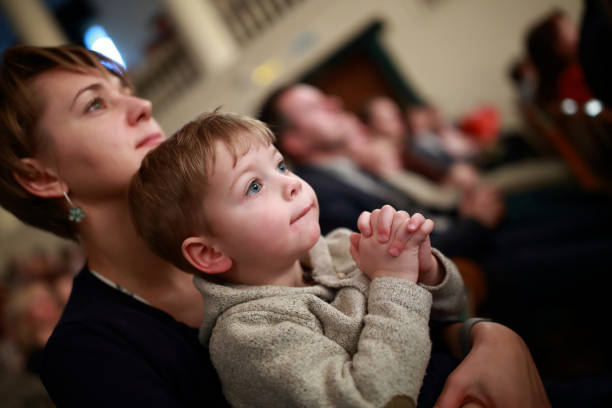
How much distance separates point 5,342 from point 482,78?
469 cm

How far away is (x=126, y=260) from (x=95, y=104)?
30 centimetres

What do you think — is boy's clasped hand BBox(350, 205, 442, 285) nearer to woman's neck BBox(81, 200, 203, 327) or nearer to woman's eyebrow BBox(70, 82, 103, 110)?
woman's neck BBox(81, 200, 203, 327)

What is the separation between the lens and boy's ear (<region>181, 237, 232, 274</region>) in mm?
599

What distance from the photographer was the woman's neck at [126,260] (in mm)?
758

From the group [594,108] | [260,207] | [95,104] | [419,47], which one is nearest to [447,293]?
[260,207]

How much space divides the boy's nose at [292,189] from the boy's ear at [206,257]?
0.47ft

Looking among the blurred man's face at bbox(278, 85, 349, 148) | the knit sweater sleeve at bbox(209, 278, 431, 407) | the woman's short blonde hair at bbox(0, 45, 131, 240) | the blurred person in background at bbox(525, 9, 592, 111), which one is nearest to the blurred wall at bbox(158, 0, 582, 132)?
the blurred person in background at bbox(525, 9, 592, 111)

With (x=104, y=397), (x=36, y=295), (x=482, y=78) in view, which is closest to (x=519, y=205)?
(x=104, y=397)

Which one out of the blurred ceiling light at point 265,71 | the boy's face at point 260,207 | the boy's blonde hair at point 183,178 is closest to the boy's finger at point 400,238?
the boy's face at point 260,207

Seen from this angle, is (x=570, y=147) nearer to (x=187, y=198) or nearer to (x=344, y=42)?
(x=187, y=198)

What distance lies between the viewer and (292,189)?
57cm

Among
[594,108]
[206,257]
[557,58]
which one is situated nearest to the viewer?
[206,257]

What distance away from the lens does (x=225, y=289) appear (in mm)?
599

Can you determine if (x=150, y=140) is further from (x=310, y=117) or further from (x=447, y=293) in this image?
(x=310, y=117)
